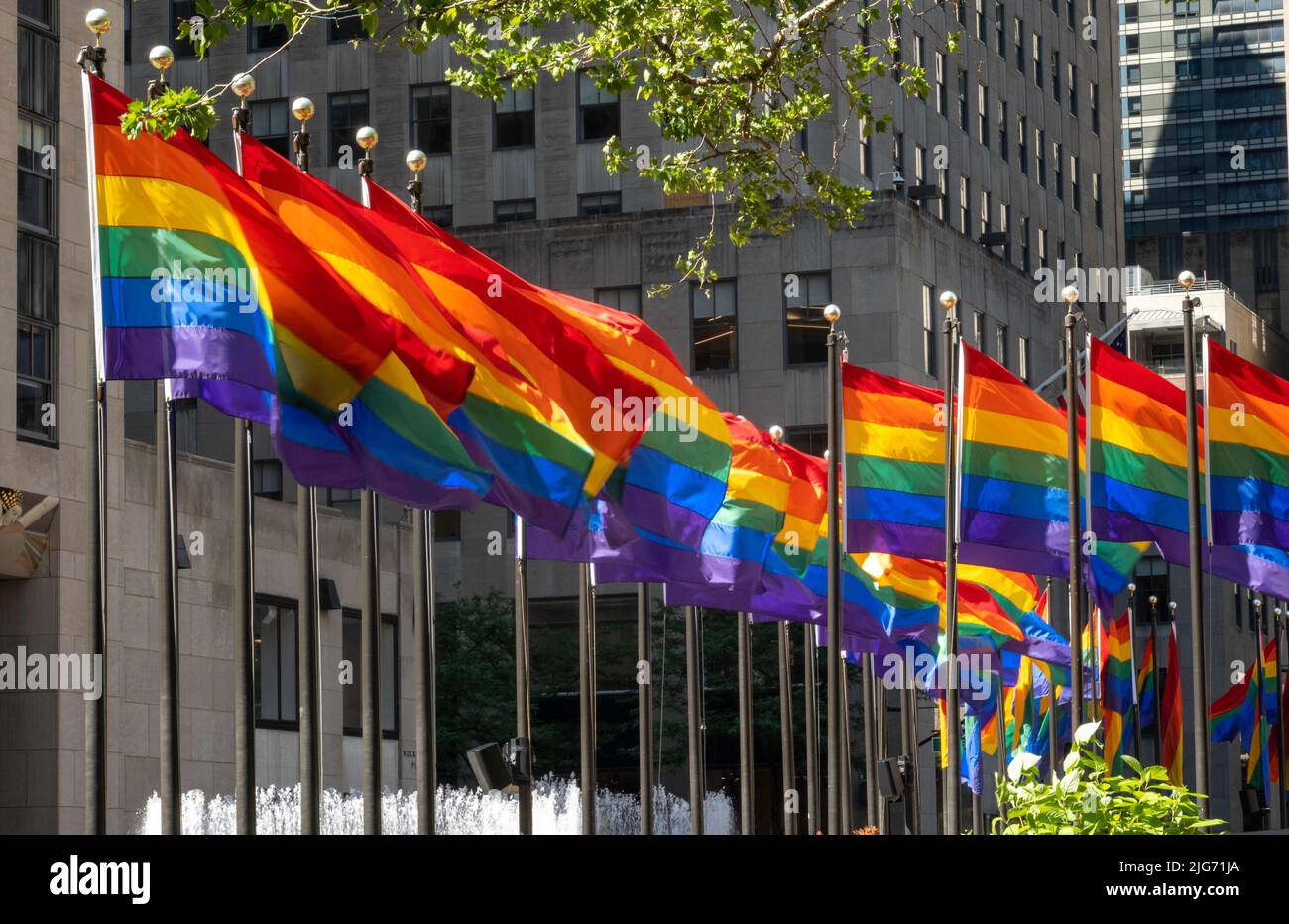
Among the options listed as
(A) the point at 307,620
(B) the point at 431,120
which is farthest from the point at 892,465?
(B) the point at 431,120

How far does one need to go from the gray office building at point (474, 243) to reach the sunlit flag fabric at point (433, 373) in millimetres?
17778

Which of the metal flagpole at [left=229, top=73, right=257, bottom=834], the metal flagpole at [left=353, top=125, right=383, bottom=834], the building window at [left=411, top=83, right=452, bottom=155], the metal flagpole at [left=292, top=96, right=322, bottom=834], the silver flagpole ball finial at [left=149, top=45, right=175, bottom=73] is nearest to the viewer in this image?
the silver flagpole ball finial at [left=149, top=45, right=175, bottom=73]

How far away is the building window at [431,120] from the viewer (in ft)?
251

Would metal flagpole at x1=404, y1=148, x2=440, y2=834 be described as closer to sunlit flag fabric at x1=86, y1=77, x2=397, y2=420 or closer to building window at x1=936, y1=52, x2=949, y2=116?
sunlit flag fabric at x1=86, y1=77, x2=397, y2=420

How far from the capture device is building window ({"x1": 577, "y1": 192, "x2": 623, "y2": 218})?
7494 centimetres

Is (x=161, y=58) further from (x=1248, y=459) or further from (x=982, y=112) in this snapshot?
(x=982, y=112)

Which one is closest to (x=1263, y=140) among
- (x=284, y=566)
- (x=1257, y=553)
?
(x=284, y=566)

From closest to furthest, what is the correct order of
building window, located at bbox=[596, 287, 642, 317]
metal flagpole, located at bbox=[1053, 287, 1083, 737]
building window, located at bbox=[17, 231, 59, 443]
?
metal flagpole, located at bbox=[1053, 287, 1083, 737], building window, located at bbox=[17, 231, 59, 443], building window, located at bbox=[596, 287, 642, 317]

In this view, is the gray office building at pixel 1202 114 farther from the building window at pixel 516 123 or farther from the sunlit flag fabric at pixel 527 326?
the sunlit flag fabric at pixel 527 326

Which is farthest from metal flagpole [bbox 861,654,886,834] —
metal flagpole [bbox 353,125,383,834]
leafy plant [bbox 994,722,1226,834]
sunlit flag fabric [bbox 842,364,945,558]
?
leafy plant [bbox 994,722,1226,834]

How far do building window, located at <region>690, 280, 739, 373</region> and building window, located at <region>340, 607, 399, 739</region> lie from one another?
1961cm

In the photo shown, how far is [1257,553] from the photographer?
31.5 m

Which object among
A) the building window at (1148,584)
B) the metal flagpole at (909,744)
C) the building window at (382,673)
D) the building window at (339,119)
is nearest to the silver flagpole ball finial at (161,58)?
the metal flagpole at (909,744)
